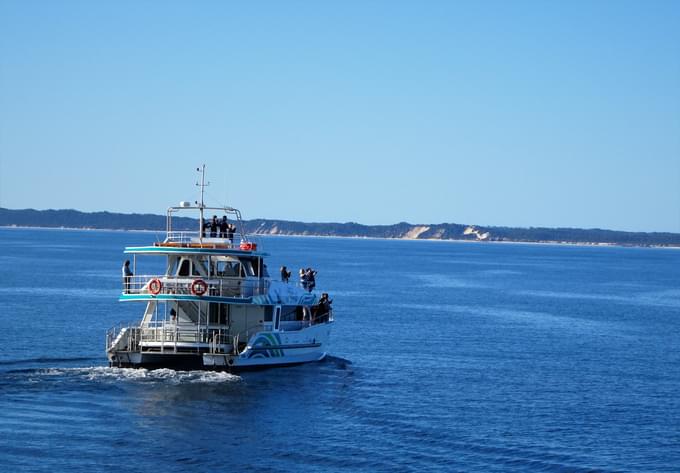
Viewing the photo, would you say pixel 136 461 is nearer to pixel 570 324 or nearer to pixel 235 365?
pixel 235 365

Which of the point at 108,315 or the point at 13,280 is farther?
the point at 13,280

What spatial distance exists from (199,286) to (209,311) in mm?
2078

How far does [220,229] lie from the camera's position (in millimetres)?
44719

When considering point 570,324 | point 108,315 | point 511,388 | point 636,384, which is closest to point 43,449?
point 511,388

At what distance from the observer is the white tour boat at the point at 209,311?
135ft

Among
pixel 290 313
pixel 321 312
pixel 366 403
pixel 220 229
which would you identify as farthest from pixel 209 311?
pixel 366 403

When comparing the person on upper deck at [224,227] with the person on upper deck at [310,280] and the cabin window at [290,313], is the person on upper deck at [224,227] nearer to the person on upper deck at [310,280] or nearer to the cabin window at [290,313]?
the cabin window at [290,313]

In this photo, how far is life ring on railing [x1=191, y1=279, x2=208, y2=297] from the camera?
41594 millimetres

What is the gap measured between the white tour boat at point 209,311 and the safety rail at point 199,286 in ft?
0.13

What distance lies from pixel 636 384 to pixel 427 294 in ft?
173

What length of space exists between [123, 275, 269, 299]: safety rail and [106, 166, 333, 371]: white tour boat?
4cm

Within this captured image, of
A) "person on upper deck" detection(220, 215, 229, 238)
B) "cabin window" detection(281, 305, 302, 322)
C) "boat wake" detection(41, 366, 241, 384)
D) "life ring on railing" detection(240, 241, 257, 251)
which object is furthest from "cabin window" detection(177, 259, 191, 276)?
"cabin window" detection(281, 305, 302, 322)

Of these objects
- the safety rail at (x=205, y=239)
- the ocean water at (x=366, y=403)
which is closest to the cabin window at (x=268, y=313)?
the ocean water at (x=366, y=403)

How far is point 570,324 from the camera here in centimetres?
6869
